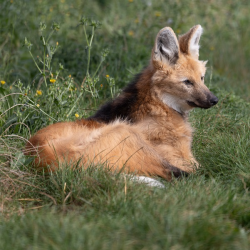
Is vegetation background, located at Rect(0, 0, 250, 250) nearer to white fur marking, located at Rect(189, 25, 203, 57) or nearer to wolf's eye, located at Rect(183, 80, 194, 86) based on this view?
wolf's eye, located at Rect(183, 80, 194, 86)

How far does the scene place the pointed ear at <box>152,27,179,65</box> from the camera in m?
3.93

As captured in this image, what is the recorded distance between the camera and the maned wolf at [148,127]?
322 cm

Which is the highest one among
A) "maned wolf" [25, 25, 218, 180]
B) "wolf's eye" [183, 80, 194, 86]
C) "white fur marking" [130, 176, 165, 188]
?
"wolf's eye" [183, 80, 194, 86]

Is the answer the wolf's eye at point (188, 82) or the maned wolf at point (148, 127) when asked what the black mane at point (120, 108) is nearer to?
the maned wolf at point (148, 127)

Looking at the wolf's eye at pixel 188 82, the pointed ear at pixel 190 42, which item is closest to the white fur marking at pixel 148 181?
the wolf's eye at pixel 188 82

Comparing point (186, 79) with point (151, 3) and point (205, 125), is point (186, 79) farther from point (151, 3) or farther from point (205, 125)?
point (151, 3)

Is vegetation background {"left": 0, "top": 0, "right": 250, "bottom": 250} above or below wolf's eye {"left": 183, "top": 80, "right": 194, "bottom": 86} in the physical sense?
below

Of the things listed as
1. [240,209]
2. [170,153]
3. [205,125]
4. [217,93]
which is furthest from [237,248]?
[217,93]

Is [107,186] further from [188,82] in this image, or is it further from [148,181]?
[188,82]

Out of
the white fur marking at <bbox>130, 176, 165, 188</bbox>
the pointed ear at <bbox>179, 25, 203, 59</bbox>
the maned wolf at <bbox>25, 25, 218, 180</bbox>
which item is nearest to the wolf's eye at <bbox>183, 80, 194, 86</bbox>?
the maned wolf at <bbox>25, 25, 218, 180</bbox>

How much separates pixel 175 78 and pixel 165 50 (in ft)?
1.00

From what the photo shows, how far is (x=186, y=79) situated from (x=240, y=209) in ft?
5.77

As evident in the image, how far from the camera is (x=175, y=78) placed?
3.92 m

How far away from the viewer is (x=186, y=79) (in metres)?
3.94
